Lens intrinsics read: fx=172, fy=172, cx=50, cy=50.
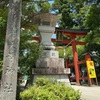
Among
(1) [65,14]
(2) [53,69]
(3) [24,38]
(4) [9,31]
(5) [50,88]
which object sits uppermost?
(1) [65,14]

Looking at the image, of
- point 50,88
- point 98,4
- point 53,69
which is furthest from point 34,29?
point 98,4

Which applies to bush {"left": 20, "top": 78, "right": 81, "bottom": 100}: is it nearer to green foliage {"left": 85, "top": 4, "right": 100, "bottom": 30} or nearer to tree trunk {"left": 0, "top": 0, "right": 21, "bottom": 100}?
tree trunk {"left": 0, "top": 0, "right": 21, "bottom": 100}

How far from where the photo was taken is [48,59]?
5930 millimetres

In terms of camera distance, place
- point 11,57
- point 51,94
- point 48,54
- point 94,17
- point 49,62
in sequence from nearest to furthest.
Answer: point 11,57 → point 51,94 → point 49,62 → point 48,54 → point 94,17

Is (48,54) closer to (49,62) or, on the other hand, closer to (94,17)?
(49,62)

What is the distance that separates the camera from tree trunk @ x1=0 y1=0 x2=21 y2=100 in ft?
10.3

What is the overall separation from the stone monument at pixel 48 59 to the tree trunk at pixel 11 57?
93.4 inches

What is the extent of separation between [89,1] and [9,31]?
10.5 meters

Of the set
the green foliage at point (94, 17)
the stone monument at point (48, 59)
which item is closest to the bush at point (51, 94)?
the stone monument at point (48, 59)

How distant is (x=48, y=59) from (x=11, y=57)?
2.78 meters

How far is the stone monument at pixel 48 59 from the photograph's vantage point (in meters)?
5.75

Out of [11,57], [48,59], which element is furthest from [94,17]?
[11,57]

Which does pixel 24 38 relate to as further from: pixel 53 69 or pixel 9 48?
pixel 9 48

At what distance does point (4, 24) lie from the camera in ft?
16.9
